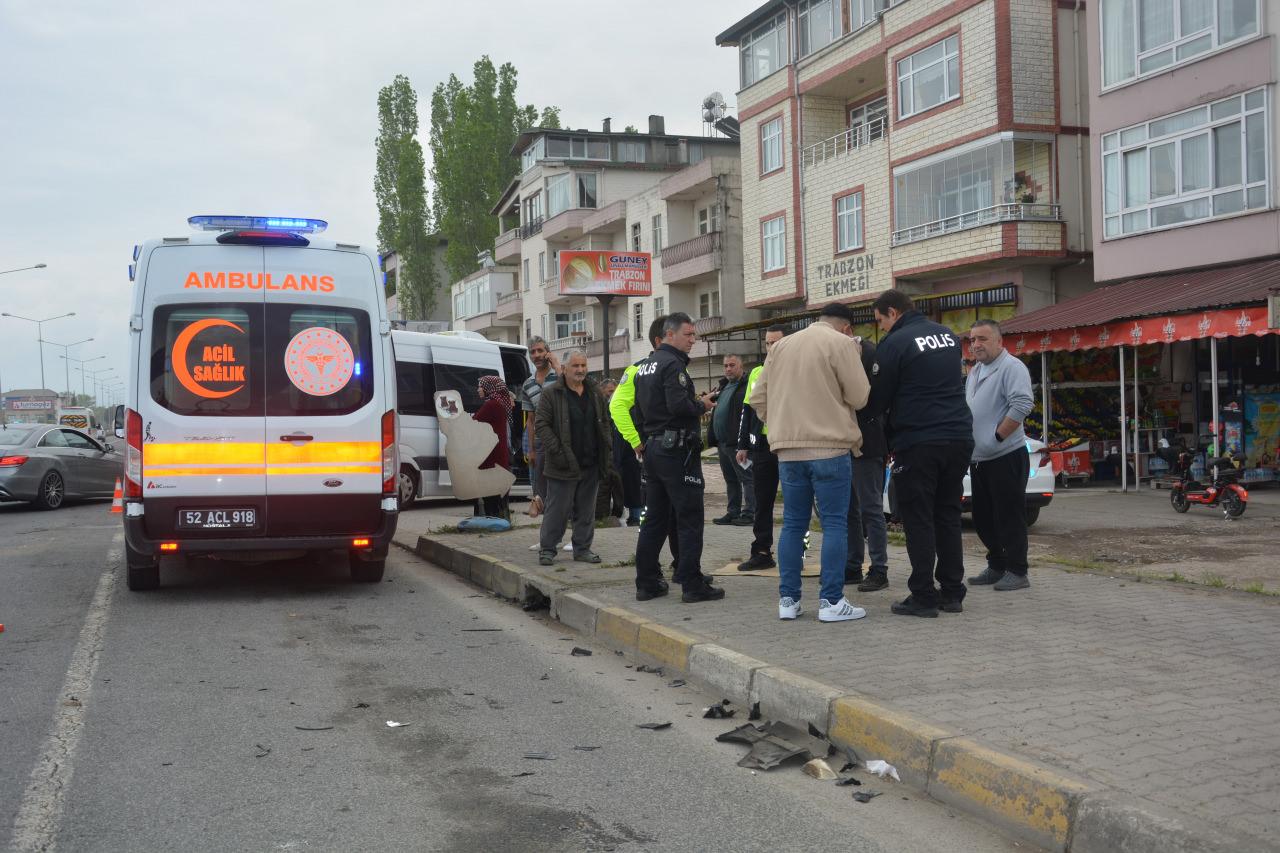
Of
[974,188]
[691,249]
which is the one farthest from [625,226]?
[974,188]

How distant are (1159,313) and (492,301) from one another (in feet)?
161

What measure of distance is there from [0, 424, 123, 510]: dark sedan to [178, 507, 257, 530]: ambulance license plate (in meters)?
12.1

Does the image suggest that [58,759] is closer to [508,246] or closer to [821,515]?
[821,515]

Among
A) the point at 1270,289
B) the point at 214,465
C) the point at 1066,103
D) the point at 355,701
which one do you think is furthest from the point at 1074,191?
the point at 355,701

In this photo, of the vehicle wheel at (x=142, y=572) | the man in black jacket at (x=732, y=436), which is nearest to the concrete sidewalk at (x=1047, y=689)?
the vehicle wheel at (x=142, y=572)

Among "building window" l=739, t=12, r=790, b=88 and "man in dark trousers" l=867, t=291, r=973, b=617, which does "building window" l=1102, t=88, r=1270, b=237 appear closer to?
"building window" l=739, t=12, r=790, b=88

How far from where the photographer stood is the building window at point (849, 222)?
1165 inches

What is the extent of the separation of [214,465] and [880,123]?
25.2 m

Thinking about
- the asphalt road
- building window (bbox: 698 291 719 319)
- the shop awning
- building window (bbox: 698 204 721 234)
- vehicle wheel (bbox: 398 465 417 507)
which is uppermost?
building window (bbox: 698 204 721 234)

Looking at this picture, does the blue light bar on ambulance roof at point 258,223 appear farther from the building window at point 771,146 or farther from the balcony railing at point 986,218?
the building window at point 771,146

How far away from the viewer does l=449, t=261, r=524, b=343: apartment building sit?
62.1 m

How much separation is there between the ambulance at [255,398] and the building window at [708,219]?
3198 cm

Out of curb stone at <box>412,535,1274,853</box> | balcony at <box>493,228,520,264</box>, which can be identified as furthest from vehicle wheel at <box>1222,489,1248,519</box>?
balcony at <box>493,228,520,264</box>

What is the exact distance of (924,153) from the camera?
86.5 ft
